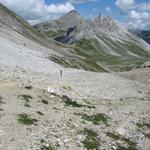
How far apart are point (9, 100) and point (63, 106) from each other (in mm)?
5699

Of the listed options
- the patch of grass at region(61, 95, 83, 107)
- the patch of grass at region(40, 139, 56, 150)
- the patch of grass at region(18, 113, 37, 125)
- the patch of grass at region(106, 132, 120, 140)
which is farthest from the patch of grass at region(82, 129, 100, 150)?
the patch of grass at region(61, 95, 83, 107)

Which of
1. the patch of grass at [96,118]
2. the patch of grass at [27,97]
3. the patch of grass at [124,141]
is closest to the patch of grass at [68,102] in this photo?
the patch of grass at [96,118]

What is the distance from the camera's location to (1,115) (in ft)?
99.3

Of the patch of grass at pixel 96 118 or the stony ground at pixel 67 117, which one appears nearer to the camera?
the stony ground at pixel 67 117

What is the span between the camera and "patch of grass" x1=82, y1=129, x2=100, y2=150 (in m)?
28.2

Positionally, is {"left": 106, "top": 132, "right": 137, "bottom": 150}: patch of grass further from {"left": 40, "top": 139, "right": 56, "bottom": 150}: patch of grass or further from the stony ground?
{"left": 40, "top": 139, "right": 56, "bottom": 150}: patch of grass

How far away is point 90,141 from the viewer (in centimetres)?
2906

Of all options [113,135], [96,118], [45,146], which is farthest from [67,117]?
[45,146]

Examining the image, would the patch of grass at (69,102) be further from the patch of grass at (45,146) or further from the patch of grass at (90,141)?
the patch of grass at (45,146)

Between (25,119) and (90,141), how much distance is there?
5.45m

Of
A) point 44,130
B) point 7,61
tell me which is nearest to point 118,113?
point 44,130

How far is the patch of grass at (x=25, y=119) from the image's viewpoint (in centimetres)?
3003

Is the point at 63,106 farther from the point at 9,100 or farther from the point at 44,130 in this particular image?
the point at 44,130

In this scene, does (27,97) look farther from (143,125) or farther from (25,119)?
(143,125)
